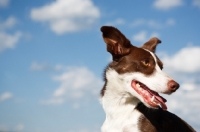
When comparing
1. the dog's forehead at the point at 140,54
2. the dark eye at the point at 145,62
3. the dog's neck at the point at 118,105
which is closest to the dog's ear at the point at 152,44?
the dog's forehead at the point at 140,54

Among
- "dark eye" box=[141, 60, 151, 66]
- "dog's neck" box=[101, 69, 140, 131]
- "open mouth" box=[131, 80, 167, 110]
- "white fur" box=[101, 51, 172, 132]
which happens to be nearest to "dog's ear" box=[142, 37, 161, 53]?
"white fur" box=[101, 51, 172, 132]

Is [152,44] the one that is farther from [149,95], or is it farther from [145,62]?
[149,95]

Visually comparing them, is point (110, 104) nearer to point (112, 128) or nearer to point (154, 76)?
point (112, 128)

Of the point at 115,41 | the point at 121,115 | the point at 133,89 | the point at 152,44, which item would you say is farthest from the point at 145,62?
the point at 152,44

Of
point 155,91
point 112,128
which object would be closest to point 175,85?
point 155,91

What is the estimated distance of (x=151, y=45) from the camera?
38.3ft

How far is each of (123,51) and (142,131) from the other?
204cm

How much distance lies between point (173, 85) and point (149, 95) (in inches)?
26.6

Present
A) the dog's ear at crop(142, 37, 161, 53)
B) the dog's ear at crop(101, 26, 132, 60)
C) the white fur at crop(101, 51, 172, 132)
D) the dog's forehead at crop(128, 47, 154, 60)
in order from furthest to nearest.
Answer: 1. the dog's ear at crop(142, 37, 161, 53)
2. the dog's ear at crop(101, 26, 132, 60)
3. the dog's forehead at crop(128, 47, 154, 60)
4. the white fur at crop(101, 51, 172, 132)

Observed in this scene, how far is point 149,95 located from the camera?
32.1 ft

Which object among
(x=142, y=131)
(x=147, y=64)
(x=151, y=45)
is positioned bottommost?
(x=142, y=131)

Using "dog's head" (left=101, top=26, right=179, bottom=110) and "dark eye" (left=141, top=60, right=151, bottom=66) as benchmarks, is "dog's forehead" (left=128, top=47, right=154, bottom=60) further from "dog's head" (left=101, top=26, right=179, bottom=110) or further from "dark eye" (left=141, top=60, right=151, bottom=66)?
"dark eye" (left=141, top=60, right=151, bottom=66)

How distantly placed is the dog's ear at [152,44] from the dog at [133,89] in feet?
3.58

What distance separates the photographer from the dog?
31.9ft
